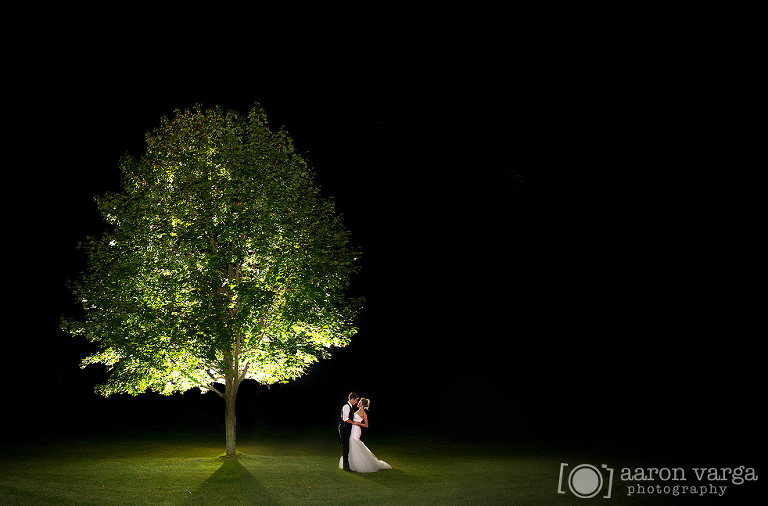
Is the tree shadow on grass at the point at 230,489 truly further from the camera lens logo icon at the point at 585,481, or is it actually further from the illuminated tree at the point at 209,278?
the camera lens logo icon at the point at 585,481

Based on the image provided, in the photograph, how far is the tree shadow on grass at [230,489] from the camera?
16.8 m

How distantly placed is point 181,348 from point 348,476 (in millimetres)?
7527

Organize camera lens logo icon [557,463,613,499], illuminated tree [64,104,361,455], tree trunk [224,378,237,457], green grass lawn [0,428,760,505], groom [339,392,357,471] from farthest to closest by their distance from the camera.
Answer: tree trunk [224,378,237,457] → illuminated tree [64,104,361,455] → groom [339,392,357,471] → camera lens logo icon [557,463,613,499] → green grass lawn [0,428,760,505]

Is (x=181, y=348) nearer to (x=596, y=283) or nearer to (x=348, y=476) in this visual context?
(x=348, y=476)

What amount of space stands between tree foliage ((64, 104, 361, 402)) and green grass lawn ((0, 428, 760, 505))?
3362 millimetres

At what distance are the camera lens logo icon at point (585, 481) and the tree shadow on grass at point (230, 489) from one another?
27.1 feet

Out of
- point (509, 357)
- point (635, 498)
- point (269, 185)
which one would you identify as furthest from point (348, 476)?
point (509, 357)

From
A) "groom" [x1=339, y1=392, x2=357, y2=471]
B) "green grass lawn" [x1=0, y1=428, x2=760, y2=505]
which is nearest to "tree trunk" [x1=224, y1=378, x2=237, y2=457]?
"green grass lawn" [x1=0, y1=428, x2=760, y2=505]

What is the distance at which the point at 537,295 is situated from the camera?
175 ft

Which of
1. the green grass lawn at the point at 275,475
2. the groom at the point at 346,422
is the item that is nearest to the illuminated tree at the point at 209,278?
the green grass lawn at the point at 275,475

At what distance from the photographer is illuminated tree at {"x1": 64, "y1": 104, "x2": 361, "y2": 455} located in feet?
76.7

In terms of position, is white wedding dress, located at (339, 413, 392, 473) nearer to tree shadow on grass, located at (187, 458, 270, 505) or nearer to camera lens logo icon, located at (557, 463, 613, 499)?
tree shadow on grass, located at (187, 458, 270, 505)

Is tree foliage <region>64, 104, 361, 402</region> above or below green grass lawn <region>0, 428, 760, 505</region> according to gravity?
above

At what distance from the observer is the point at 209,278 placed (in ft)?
79.0
